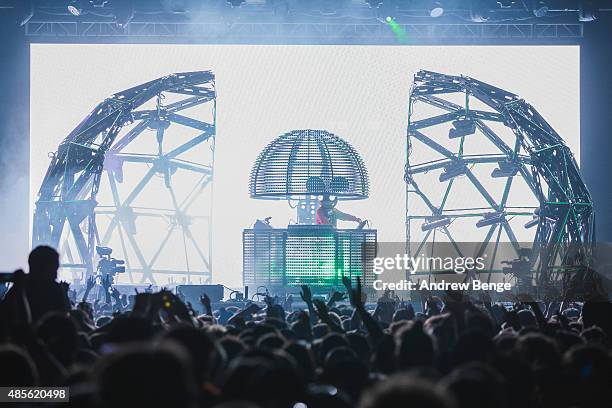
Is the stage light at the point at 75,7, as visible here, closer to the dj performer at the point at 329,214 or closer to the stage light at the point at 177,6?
the stage light at the point at 177,6

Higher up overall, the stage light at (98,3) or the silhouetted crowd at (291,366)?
the stage light at (98,3)

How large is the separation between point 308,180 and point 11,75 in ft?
28.6

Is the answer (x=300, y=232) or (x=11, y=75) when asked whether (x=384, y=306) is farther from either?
(x=11, y=75)

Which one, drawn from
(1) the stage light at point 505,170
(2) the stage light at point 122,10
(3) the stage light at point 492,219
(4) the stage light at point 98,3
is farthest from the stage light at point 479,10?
(4) the stage light at point 98,3

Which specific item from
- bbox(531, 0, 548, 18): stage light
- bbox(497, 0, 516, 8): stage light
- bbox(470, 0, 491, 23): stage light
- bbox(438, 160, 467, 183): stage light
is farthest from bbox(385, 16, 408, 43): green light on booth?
bbox(438, 160, 467, 183): stage light

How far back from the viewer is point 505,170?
25.7m

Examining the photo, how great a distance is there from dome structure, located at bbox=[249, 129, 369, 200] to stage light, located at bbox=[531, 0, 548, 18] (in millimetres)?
7050

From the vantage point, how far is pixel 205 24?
23.1 metres

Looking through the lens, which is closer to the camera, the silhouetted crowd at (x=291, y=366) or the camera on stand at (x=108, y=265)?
the silhouetted crowd at (x=291, y=366)

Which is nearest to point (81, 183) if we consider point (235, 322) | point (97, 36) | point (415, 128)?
point (97, 36)

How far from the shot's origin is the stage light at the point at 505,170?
2548cm

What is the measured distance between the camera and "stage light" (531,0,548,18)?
70.1 feet

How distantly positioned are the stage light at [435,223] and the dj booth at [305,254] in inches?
88.0

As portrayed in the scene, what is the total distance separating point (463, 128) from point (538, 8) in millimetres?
4924
